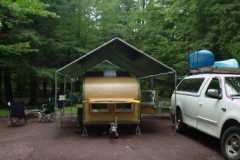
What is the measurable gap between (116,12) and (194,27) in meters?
11.8

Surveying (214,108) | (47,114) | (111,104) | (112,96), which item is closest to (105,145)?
(111,104)

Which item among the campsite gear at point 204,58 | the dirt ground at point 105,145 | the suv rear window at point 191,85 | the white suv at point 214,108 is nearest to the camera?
the white suv at point 214,108

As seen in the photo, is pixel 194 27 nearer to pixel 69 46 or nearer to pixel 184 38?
pixel 184 38

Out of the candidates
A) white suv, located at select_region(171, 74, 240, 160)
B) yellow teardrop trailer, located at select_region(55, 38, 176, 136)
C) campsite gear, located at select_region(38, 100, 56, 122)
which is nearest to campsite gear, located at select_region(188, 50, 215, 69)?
white suv, located at select_region(171, 74, 240, 160)

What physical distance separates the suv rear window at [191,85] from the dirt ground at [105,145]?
1381mm

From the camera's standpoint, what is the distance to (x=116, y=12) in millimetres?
26562

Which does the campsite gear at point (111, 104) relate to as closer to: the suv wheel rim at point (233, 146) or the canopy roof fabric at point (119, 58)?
the canopy roof fabric at point (119, 58)

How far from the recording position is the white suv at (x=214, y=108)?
695 centimetres

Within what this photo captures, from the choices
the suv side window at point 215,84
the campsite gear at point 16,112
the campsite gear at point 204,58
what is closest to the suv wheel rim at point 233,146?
→ the suv side window at point 215,84

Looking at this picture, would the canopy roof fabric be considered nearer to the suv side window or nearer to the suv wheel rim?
the suv side window

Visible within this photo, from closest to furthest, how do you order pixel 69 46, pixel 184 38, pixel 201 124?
pixel 201 124
pixel 184 38
pixel 69 46

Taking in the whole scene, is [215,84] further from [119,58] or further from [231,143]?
[119,58]

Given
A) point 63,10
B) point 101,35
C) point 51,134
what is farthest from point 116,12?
point 51,134

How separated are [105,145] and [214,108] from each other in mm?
2879
